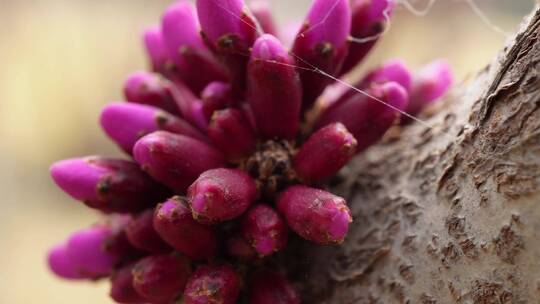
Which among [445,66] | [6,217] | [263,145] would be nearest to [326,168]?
[263,145]

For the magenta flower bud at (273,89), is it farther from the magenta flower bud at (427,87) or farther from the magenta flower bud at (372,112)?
the magenta flower bud at (427,87)

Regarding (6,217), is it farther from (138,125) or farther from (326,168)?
(326,168)

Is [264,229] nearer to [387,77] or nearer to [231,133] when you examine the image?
[231,133]

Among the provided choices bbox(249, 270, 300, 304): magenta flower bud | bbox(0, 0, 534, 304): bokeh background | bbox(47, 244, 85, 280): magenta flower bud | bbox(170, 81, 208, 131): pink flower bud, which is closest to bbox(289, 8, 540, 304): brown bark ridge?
bbox(249, 270, 300, 304): magenta flower bud

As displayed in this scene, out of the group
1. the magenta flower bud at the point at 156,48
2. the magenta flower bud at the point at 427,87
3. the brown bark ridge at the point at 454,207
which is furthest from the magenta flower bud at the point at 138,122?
the magenta flower bud at the point at 427,87

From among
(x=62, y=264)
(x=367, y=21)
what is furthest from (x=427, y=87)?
(x=62, y=264)

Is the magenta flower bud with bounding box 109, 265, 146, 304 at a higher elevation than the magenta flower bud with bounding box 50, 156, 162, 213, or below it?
below

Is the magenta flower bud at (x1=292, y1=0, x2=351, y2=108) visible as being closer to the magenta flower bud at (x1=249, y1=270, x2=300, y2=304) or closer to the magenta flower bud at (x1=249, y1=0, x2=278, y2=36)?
the magenta flower bud at (x1=249, y1=0, x2=278, y2=36)
